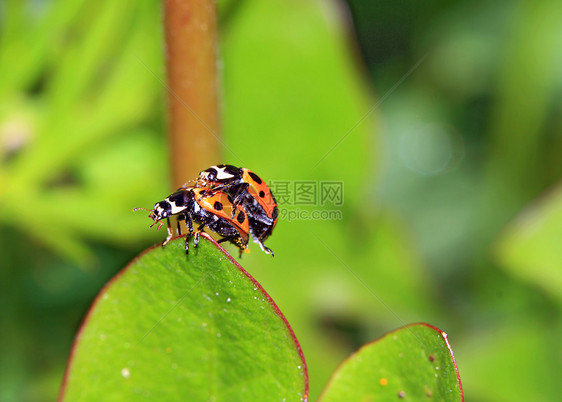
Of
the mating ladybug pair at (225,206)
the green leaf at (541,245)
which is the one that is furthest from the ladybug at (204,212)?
the green leaf at (541,245)

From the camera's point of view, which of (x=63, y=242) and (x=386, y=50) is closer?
(x=63, y=242)

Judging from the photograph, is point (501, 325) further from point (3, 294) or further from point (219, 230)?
point (3, 294)

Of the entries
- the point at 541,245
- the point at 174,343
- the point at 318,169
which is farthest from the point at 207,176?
the point at 541,245

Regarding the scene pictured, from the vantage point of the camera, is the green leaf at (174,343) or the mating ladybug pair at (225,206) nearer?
the green leaf at (174,343)

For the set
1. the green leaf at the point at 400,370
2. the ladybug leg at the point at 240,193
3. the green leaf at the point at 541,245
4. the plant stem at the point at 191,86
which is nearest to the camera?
the green leaf at the point at 400,370

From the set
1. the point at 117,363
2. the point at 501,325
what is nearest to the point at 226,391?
the point at 117,363

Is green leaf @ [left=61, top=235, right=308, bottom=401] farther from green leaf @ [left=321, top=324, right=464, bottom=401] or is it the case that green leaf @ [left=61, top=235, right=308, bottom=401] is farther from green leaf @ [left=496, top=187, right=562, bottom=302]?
green leaf @ [left=496, top=187, right=562, bottom=302]

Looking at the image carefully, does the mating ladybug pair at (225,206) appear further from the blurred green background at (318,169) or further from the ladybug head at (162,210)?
the blurred green background at (318,169)

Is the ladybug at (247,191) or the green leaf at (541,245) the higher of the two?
the ladybug at (247,191)
